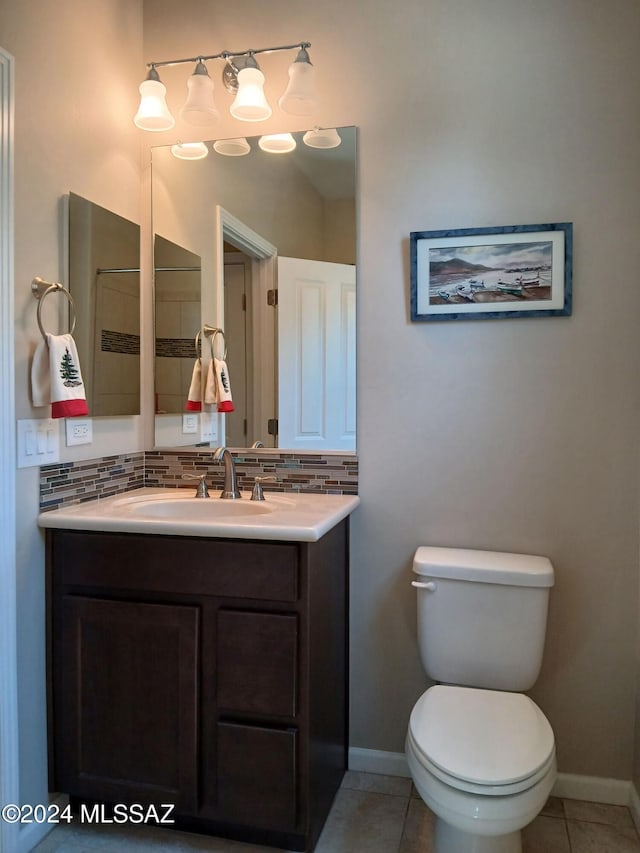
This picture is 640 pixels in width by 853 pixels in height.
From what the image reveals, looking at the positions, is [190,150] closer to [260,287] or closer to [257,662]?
[260,287]

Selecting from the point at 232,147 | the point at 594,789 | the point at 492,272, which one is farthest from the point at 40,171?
the point at 594,789

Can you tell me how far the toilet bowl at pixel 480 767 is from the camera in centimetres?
131

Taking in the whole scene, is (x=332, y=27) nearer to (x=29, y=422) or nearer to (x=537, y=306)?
(x=537, y=306)

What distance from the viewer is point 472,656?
1.78 meters

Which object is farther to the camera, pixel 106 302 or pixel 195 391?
pixel 195 391

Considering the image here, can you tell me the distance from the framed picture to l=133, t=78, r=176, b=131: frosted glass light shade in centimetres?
91

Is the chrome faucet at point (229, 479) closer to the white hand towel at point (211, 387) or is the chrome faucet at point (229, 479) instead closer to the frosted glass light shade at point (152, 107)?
the white hand towel at point (211, 387)

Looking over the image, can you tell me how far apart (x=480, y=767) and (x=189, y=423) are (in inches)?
57.1

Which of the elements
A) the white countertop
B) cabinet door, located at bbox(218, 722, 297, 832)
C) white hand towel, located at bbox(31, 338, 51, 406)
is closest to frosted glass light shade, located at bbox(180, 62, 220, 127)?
white hand towel, located at bbox(31, 338, 51, 406)

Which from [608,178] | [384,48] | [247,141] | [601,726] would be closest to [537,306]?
[608,178]

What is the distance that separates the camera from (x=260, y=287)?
7.05ft

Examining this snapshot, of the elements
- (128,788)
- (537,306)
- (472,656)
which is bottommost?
(128,788)

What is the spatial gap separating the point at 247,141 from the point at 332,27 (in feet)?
1.49

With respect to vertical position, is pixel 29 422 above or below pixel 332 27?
below
